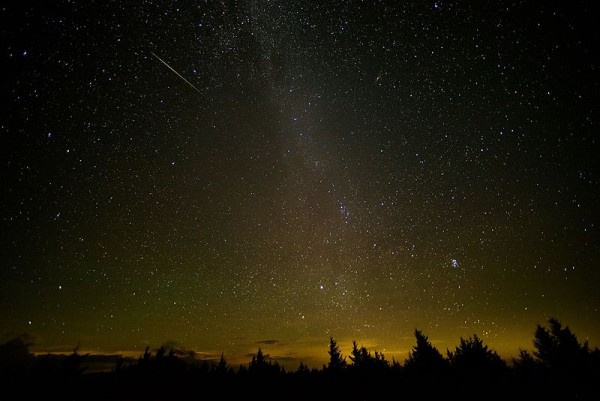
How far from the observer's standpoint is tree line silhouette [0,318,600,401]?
2111 centimetres

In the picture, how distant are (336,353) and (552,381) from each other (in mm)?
25326

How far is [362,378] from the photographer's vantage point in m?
35.1

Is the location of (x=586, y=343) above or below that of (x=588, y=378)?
above

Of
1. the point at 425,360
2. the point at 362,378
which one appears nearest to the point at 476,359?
the point at 425,360

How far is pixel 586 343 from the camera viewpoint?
76.0 feet

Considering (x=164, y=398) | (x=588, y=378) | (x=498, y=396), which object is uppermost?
(x=588, y=378)

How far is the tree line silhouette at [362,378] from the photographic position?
69.3ft

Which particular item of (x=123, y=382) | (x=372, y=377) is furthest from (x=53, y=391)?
(x=372, y=377)

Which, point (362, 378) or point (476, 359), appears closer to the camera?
Answer: point (476, 359)

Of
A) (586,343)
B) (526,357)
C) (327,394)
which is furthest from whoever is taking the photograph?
(327,394)

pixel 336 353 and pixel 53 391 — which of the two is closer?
pixel 53 391

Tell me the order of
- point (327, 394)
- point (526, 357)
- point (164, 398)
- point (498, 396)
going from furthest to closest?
point (164, 398) → point (327, 394) → point (526, 357) → point (498, 396)

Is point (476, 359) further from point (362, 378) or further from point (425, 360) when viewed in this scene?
point (362, 378)

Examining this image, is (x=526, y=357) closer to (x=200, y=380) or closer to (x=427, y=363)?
(x=427, y=363)
